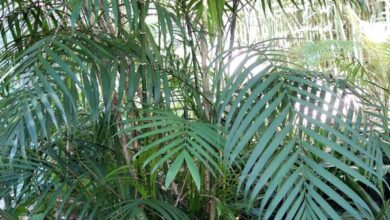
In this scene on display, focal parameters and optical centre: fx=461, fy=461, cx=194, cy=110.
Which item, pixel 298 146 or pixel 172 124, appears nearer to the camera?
pixel 298 146

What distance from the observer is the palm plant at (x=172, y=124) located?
61 cm

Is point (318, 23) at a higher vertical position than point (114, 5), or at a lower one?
lower

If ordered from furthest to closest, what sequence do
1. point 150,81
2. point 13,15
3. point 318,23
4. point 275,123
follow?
point 318,23 → point 13,15 → point 150,81 → point 275,123

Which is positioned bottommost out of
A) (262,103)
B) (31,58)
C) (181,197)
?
(181,197)

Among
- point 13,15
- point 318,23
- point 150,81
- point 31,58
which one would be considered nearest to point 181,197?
point 150,81

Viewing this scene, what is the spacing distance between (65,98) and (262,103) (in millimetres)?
291

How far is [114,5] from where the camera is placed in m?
0.67

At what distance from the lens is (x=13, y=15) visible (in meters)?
1.01

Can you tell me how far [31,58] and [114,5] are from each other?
0.48 feet

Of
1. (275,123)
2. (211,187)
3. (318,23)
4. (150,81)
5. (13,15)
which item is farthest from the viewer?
(318,23)

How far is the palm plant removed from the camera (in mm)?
610

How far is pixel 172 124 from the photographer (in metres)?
0.72

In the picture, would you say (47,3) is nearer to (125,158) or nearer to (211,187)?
(125,158)

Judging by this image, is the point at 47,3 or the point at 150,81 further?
the point at 47,3
